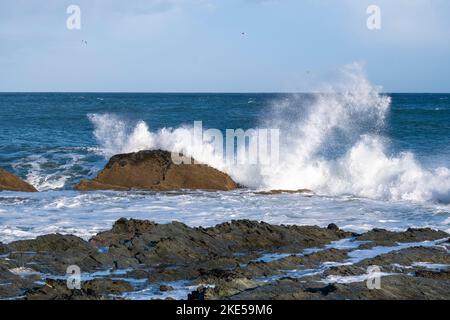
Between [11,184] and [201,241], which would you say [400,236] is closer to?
[201,241]

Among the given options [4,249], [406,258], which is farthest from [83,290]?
[406,258]

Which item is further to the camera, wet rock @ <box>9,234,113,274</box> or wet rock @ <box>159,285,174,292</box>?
wet rock @ <box>9,234,113,274</box>

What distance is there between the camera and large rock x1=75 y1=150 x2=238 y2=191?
17234mm

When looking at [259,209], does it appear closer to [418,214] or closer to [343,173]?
[418,214]

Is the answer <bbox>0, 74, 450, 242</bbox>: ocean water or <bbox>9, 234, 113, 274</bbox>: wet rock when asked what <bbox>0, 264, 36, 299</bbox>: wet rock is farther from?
<bbox>0, 74, 450, 242</bbox>: ocean water

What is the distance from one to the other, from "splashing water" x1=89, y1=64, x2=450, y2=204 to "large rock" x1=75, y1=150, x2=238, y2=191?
66.1 inches

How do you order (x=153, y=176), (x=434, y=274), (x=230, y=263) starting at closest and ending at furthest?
1. (x=434, y=274)
2. (x=230, y=263)
3. (x=153, y=176)

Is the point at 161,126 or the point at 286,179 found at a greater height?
the point at 161,126

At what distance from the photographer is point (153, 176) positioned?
17.5 meters

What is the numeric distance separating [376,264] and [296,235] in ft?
6.64

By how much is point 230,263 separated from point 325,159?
12120 mm

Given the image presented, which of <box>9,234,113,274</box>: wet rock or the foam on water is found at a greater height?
<box>9,234,113,274</box>: wet rock

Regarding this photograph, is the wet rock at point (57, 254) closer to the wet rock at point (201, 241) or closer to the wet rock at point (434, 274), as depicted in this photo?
the wet rock at point (201, 241)

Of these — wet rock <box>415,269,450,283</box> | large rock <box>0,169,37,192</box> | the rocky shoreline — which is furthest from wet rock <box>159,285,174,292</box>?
large rock <box>0,169,37,192</box>
